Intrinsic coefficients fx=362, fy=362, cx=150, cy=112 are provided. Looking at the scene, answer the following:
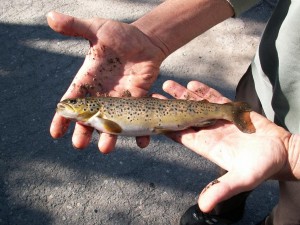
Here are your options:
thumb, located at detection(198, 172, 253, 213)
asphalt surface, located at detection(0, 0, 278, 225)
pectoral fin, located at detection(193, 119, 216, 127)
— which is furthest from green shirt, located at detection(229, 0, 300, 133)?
asphalt surface, located at detection(0, 0, 278, 225)

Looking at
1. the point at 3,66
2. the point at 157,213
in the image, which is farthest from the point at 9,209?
the point at 3,66

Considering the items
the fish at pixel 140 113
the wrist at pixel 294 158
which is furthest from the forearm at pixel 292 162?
the fish at pixel 140 113

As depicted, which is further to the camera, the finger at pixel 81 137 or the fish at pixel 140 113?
the fish at pixel 140 113

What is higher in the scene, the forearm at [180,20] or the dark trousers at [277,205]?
the forearm at [180,20]

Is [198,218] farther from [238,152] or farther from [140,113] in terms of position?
[238,152]

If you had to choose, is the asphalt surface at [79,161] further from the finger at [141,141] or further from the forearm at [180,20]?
the forearm at [180,20]

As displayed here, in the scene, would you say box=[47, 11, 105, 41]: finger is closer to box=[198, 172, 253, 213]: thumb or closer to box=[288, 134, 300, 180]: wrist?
box=[198, 172, 253, 213]: thumb

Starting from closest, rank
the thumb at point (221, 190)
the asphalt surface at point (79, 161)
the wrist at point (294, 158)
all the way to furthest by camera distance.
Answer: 1. the thumb at point (221, 190)
2. the wrist at point (294, 158)
3. the asphalt surface at point (79, 161)
